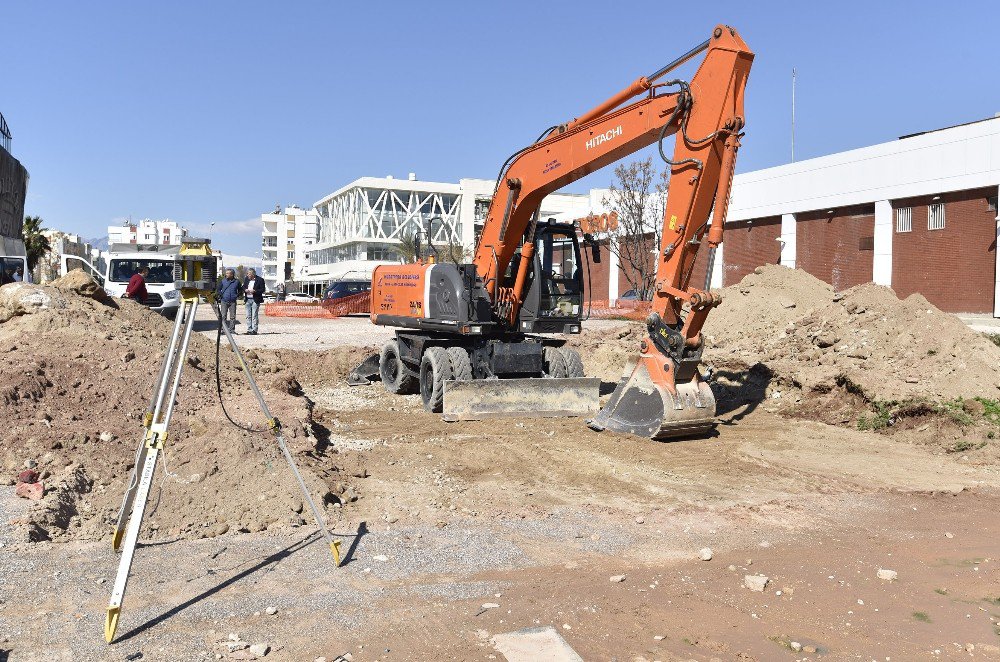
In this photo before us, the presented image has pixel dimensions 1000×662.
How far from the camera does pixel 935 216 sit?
24547 millimetres

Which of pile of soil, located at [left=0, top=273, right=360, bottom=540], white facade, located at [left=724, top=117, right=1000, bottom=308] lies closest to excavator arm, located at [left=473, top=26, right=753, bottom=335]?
pile of soil, located at [left=0, top=273, right=360, bottom=540]

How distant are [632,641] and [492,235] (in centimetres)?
791

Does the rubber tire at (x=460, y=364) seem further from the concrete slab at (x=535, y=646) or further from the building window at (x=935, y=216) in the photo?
the building window at (x=935, y=216)

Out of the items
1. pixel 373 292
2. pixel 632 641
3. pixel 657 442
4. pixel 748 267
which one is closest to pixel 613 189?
pixel 748 267

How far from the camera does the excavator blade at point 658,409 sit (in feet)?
29.2

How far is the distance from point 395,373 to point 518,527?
7816mm

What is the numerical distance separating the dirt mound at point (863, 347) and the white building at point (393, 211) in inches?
2391

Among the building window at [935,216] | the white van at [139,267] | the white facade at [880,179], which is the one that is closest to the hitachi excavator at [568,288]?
the white van at [139,267]

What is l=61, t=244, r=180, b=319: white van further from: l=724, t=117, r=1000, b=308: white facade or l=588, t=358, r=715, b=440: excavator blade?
l=588, t=358, r=715, b=440: excavator blade

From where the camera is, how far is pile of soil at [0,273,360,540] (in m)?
5.91

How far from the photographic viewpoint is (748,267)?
107 ft

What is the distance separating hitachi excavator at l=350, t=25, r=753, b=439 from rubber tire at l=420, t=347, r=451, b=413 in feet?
0.06

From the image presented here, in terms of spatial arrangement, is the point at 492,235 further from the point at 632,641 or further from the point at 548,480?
the point at 632,641

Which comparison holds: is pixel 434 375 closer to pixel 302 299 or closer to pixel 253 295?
pixel 253 295
